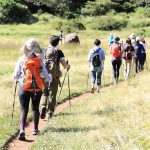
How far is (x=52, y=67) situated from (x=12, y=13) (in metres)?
44.5

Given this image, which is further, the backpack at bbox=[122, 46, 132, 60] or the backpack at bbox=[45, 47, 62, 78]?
the backpack at bbox=[122, 46, 132, 60]

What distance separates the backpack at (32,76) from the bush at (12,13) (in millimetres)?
44916

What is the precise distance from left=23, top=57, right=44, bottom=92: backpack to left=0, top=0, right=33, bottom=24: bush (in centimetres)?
4492

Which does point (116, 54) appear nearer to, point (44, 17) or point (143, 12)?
point (44, 17)

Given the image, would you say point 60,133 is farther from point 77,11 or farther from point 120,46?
point 77,11

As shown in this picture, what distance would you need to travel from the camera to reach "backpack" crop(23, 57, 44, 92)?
35.1ft

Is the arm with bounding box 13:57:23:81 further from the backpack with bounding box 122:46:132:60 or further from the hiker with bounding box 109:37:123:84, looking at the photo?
the backpack with bounding box 122:46:132:60

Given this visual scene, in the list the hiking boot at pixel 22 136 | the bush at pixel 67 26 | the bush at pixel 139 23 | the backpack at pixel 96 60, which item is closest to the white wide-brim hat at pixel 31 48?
the hiking boot at pixel 22 136

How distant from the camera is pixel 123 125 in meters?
11.1

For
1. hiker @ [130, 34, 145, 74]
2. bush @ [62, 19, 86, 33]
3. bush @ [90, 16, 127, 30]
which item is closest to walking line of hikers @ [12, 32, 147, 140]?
hiker @ [130, 34, 145, 74]

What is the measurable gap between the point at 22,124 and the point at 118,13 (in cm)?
5236

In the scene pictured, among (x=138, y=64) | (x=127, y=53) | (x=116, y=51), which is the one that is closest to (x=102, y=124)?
(x=116, y=51)

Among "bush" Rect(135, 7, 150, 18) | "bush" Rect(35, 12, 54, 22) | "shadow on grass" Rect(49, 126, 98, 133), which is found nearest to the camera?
"shadow on grass" Rect(49, 126, 98, 133)

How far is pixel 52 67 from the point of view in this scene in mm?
13102
